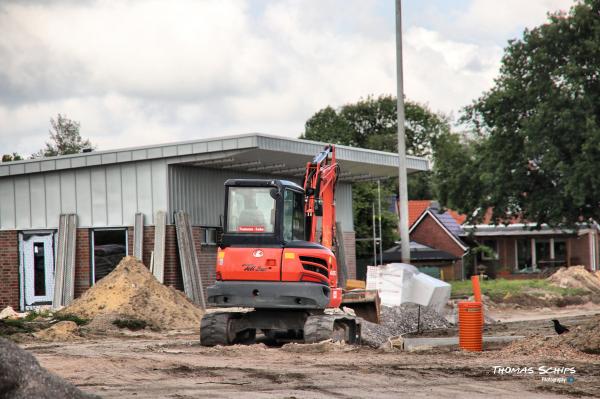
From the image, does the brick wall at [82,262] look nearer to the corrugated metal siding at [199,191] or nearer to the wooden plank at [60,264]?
the wooden plank at [60,264]

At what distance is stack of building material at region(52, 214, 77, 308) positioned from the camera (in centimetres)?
3066

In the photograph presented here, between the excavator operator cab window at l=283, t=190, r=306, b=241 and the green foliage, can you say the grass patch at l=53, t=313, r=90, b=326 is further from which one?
the green foliage

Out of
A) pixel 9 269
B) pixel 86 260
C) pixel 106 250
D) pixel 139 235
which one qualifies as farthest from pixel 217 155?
pixel 9 269

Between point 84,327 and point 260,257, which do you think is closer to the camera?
point 260,257

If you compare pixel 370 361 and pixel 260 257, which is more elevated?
pixel 260 257

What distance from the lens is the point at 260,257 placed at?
779 inches

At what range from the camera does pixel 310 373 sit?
14516 millimetres

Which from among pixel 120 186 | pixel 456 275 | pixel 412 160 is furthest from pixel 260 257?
Answer: pixel 456 275

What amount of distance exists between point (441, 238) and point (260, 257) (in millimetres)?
45994

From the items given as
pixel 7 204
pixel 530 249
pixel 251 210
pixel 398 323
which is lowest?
pixel 530 249

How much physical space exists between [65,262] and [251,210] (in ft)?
40.9

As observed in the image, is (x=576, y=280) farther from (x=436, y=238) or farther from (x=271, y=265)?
(x=271, y=265)

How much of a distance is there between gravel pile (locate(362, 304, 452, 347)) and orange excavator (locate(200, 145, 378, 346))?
7.51 ft

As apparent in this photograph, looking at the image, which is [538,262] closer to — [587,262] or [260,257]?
[587,262]
